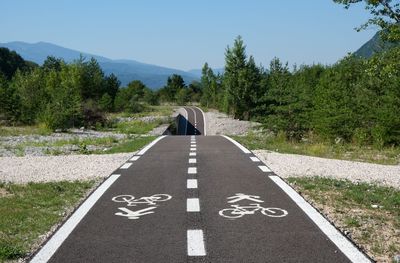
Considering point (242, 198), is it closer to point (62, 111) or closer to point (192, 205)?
point (192, 205)

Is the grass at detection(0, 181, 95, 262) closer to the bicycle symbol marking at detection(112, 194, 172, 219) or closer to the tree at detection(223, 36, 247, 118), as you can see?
the bicycle symbol marking at detection(112, 194, 172, 219)

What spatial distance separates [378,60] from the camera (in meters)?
13.1

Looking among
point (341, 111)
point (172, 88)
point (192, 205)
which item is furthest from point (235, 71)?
point (172, 88)

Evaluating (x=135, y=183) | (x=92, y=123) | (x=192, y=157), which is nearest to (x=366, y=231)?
(x=135, y=183)

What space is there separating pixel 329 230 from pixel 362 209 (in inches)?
72.3

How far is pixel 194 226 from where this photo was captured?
6.78m

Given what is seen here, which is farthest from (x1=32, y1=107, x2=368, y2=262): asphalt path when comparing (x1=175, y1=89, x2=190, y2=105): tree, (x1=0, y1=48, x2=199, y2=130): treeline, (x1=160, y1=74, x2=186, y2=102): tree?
(x1=160, y1=74, x2=186, y2=102): tree

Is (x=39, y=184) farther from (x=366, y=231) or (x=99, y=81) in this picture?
(x=99, y=81)

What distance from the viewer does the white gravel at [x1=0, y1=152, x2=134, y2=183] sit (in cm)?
1174

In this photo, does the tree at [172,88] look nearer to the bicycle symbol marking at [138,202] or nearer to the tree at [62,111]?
the tree at [62,111]

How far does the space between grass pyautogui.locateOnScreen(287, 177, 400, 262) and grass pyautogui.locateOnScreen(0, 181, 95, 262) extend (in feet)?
14.2

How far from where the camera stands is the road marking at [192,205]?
25.7 feet

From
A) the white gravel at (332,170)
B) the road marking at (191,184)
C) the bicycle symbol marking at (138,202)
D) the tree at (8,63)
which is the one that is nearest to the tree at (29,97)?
the white gravel at (332,170)

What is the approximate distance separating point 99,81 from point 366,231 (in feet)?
233
